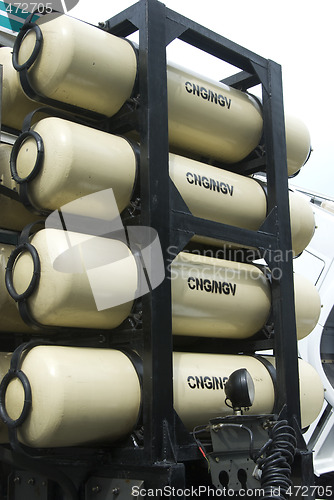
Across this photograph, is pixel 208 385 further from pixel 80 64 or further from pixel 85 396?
pixel 80 64

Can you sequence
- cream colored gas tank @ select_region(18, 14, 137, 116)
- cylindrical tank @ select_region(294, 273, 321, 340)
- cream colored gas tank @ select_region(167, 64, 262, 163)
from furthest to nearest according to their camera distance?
cylindrical tank @ select_region(294, 273, 321, 340) < cream colored gas tank @ select_region(167, 64, 262, 163) < cream colored gas tank @ select_region(18, 14, 137, 116)

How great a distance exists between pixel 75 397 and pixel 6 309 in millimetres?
730

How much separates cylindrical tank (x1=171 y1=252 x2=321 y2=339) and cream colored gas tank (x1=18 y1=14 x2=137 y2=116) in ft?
2.81

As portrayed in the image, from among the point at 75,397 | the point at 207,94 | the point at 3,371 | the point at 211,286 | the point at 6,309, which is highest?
the point at 207,94

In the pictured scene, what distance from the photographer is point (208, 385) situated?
300cm

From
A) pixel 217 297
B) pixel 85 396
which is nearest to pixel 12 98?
pixel 217 297

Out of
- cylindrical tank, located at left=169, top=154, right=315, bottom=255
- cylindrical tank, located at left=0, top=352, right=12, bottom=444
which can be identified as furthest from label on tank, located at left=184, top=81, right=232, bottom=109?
cylindrical tank, located at left=0, top=352, right=12, bottom=444

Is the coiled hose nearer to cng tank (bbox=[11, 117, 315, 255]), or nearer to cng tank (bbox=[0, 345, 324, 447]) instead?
cng tank (bbox=[0, 345, 324, 447])

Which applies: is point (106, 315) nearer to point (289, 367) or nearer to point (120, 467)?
point (120, 467)

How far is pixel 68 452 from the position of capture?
2734mm

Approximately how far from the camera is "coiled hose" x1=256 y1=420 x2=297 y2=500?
2.70 meters

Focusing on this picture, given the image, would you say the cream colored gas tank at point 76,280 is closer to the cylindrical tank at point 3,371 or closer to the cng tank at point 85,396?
the cng tank at point 85,396

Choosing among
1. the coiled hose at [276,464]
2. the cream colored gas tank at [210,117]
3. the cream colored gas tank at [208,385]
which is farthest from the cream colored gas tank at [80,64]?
the coiled hose at [276,464]

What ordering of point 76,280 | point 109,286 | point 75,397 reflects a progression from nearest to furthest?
1. point 75,397
2. point 76,280
3. point 109,286
